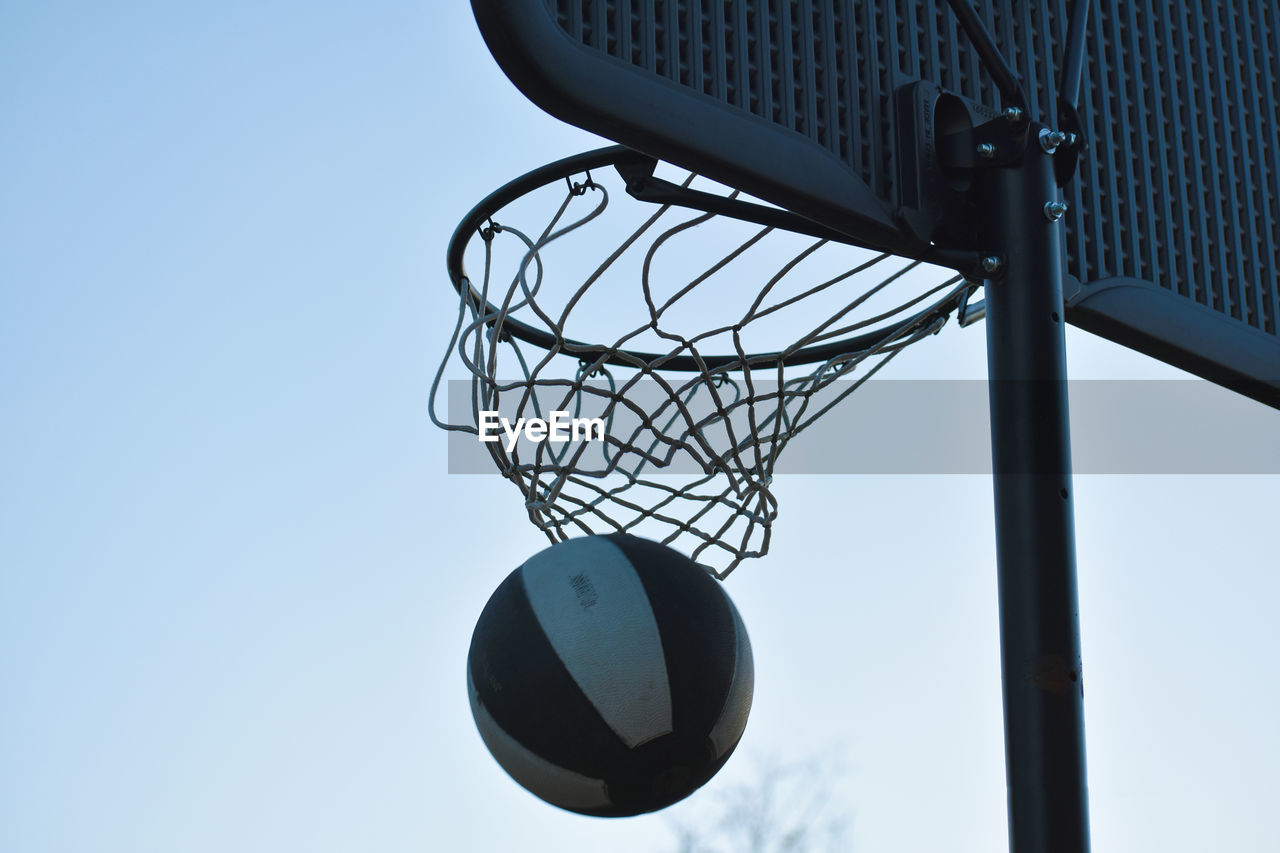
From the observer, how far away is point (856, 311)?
3.45 m

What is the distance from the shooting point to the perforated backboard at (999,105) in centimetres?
212

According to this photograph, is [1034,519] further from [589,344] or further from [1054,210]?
[589,344]

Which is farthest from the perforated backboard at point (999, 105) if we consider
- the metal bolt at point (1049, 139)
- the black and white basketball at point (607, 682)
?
the black and white basketball at point (607, 682)

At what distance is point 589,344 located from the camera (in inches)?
148

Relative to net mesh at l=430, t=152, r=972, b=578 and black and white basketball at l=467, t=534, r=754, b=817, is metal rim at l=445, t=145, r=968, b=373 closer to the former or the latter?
net mesh at l=430, t=152, r=972, b=578

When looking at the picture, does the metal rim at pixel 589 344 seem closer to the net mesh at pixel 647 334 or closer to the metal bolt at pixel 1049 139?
the net mesh at pixel 647 334

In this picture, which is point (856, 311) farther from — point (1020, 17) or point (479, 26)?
point (479, 26)

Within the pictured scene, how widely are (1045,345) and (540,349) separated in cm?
169

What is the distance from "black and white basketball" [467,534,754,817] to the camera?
8.42ft

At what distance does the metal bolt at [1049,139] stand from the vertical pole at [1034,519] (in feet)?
0.04

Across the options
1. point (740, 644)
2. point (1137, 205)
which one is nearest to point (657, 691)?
point (740, 644)

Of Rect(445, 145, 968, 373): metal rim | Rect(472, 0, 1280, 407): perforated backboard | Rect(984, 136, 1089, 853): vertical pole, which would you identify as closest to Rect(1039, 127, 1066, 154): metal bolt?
Rect(984, 136, 1089, 853): vertical pole

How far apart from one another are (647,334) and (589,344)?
36cm

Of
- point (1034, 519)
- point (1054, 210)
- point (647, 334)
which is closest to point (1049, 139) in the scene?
point (1054, 210)
